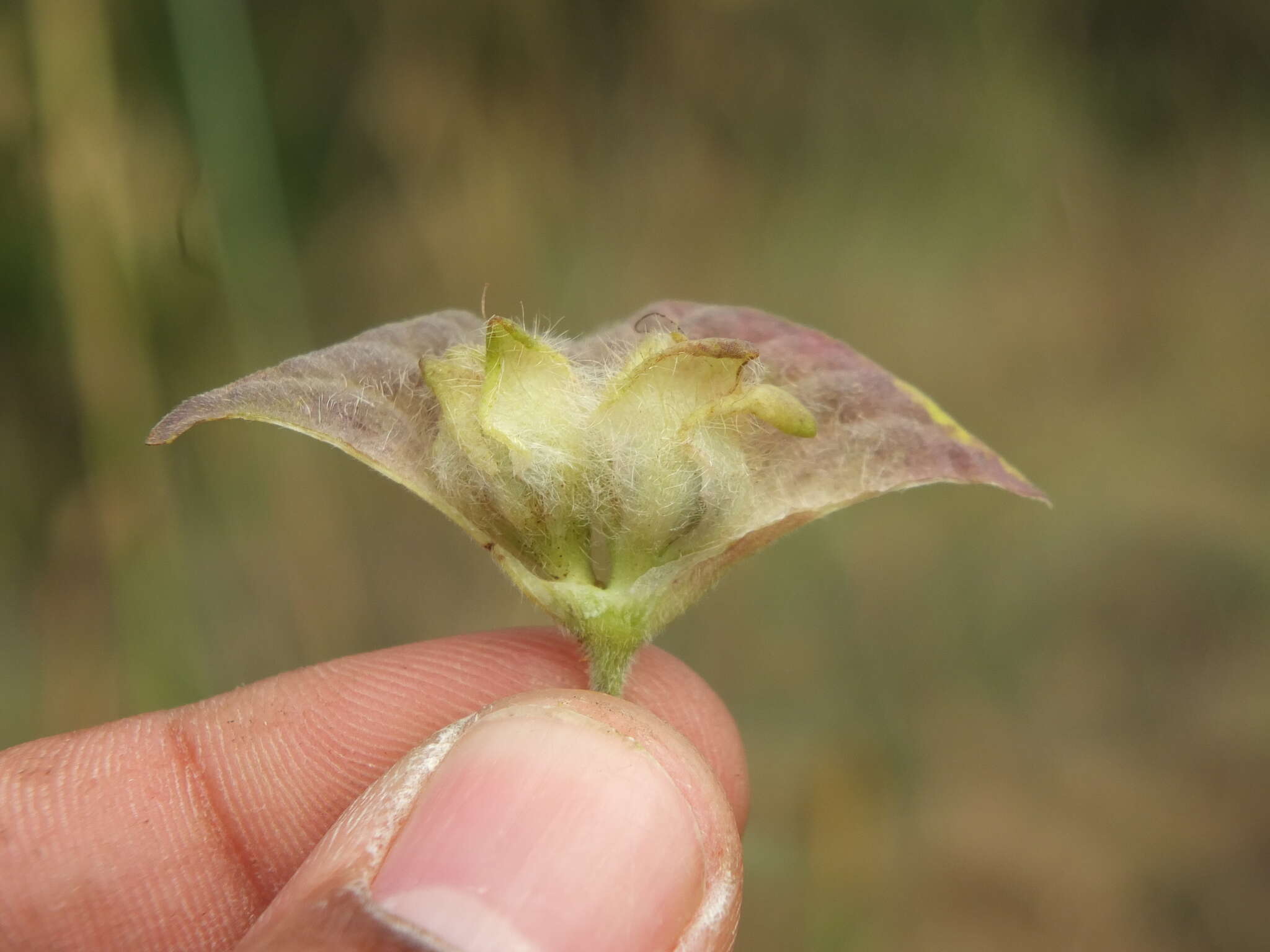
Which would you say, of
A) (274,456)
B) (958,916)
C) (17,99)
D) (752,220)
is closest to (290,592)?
(274,456)

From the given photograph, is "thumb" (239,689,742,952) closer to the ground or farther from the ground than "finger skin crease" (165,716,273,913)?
farther from the ground

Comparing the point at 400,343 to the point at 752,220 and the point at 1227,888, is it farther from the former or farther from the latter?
the point at 1227,888

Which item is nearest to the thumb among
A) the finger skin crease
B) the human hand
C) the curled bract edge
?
the human hand

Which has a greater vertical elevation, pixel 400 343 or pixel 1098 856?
pixel 400 343

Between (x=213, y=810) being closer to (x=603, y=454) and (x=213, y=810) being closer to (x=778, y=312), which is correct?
(x=603, y=454)

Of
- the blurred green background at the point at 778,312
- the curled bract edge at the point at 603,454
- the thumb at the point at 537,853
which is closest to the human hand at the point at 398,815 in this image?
the thumb at the point at 537,853

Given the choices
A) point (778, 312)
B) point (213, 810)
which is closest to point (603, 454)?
point (213, 810)

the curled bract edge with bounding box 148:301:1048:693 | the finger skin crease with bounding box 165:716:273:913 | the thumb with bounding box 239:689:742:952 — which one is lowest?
the finger skin crease with bounding box 165:716:273:913

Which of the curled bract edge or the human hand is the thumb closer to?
the human hand
